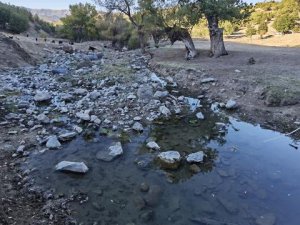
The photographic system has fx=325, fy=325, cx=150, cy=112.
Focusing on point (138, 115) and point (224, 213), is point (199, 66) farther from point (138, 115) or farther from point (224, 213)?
point (224, 213)

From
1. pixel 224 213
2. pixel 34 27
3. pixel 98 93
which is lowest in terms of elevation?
pixel 224 213

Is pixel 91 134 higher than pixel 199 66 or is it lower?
lower

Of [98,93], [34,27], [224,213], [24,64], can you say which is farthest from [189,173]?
[34,27]

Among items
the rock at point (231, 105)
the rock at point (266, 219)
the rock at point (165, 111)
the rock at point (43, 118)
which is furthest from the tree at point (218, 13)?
the rock at point (266, 219)

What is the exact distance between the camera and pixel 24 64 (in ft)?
84.6

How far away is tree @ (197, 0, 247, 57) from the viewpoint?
2433 centimetres

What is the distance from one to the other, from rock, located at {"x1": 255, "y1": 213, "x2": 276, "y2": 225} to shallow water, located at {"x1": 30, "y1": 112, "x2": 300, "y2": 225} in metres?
0.08

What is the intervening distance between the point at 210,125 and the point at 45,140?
6234 millimetres

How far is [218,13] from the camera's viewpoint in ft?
80.9

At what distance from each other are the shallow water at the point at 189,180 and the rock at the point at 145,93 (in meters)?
3.74

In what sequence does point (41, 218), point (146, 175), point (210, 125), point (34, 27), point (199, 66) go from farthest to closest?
point (34, 27) → point (199, 66) → point (210, 125) → point (146, 175) → point (41, 218)

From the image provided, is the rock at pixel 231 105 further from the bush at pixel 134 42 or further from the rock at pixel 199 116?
the bush at pixel 134 42

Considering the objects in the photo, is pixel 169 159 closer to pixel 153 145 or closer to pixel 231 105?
pixel 153 145

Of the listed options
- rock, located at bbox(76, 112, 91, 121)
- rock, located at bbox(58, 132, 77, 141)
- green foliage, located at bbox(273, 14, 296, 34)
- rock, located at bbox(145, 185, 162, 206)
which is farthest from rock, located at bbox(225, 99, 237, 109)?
green foliage, located at bbox(273, 14, 296, 34)
